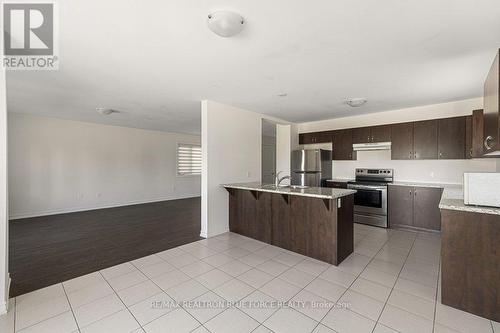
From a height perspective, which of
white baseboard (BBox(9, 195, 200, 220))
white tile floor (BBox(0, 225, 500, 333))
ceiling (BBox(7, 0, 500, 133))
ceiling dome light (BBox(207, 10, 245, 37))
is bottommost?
white tile floor (BBox(0, 225, 500, 333))

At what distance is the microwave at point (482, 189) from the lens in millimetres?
1843

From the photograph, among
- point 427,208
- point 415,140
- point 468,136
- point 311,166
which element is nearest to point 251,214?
point 311,166

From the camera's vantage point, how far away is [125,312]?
6.41 feet

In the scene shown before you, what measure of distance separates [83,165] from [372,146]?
7457 millimetres

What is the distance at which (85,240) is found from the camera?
3775 mm

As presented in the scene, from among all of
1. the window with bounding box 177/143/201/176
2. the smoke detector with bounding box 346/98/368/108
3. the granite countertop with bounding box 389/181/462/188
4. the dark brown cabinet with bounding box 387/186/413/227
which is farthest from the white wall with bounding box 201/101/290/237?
the window with bounding box 177/143/201/176

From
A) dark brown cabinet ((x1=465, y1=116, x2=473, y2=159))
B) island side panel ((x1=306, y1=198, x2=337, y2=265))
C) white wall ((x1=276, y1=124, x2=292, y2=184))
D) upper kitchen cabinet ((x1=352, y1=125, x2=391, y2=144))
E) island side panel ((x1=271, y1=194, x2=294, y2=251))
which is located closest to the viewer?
island side panel ((x1=306, y1=198, x2=337, y2=265))

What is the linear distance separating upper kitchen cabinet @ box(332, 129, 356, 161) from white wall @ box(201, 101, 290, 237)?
6.68 feet

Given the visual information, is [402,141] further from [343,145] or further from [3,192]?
[3,192]

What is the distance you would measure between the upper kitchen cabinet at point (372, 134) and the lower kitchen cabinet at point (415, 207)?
1.06 metres

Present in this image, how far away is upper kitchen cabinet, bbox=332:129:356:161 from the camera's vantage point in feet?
16.9

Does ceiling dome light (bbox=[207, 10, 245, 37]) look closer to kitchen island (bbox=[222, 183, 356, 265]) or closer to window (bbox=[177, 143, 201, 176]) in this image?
kitchen island (bbox=[222, 183, 356, 265])

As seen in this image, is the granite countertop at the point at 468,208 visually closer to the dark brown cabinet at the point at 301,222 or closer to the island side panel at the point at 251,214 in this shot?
the dark brown cabinet at the point at 301,222

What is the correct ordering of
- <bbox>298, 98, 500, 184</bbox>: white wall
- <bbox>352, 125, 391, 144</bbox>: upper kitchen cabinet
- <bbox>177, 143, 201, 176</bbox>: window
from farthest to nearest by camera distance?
1. <bbox>177, 143, 201, 176</bbox>: window
2. <bbox>352, 125, 391, 144</bbox>: upper kitchen cabinet
3. <bbox>298, 98, 500, 184</bbox>: white wall
